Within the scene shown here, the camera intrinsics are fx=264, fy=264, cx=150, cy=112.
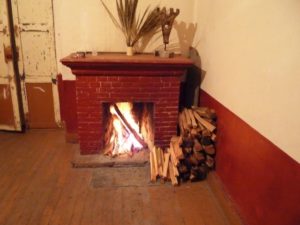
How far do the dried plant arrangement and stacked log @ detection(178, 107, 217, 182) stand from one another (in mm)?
1233

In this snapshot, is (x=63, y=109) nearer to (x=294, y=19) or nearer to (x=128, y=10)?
(x=128, y=10)

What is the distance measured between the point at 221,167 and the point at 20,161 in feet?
7.30

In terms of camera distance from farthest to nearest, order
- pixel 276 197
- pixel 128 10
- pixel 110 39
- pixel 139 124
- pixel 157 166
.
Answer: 1. pixel 139 124
2. pixel 110 39
3. pixel 128 10
4. pixel 157 166
5. pixel 276 197

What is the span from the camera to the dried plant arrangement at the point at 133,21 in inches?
118

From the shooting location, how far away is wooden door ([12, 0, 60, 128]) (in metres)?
3.47

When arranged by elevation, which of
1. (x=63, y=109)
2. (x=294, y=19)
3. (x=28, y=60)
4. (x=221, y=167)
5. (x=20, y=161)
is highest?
(x=294, y=19)

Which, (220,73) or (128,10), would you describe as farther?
(128,10)

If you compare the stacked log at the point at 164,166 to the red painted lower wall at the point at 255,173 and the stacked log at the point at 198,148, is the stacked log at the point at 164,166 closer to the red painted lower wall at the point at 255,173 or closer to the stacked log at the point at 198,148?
the stacked log at the point at 198,148

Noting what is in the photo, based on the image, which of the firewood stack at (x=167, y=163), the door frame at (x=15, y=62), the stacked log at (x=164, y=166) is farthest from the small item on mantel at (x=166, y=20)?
the door frame at (x=15, y=62)

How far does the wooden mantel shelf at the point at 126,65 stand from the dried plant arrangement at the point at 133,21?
0.44 meters

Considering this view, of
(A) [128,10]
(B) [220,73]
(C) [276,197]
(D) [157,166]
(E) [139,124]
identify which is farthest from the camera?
(E) [139,124]

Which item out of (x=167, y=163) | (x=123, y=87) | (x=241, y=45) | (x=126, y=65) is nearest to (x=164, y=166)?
(x=167, y=163)

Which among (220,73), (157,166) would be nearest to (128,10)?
(220,73)

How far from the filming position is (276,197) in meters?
1.65
